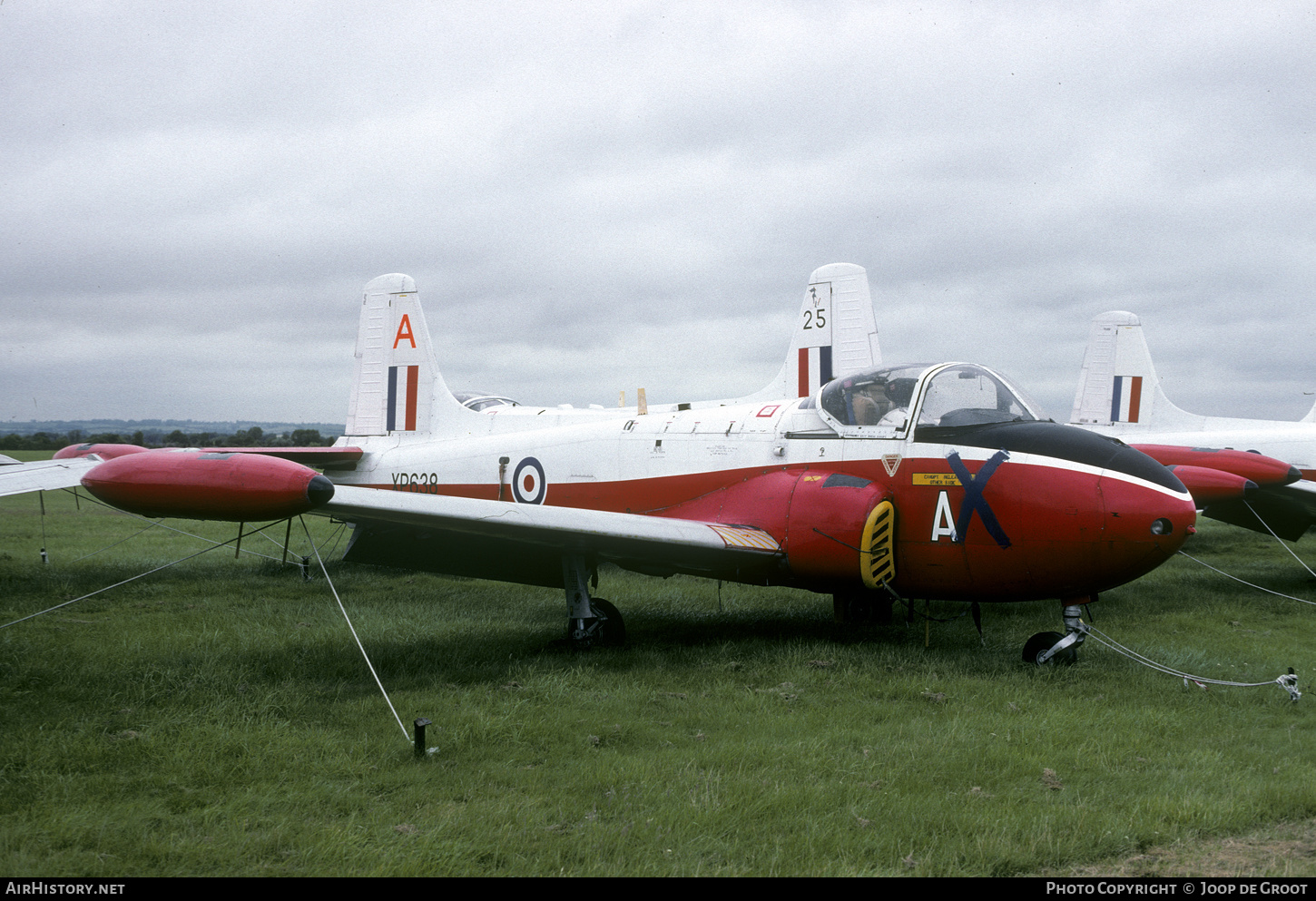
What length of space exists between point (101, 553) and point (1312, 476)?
68.5 feet

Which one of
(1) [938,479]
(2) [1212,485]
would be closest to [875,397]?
(1) [938,479]

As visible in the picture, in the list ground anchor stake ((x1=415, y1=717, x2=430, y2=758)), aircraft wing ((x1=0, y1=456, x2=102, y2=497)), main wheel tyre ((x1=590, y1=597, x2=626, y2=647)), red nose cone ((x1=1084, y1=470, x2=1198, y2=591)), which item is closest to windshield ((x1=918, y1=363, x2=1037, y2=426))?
red nose cone ((x1=1084, y1=470, x2=1198, y2=591))

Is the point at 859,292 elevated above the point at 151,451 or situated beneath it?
elevated above

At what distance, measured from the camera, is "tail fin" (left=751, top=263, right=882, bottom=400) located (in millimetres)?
16094

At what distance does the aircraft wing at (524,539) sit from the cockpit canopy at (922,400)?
135cm

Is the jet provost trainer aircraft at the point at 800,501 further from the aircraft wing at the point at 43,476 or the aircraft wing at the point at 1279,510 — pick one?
the aircraft wing at the point at 1279,510

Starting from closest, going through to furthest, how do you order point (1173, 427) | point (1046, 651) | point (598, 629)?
point (1046, 651), point (598, 629), point (1173, 427)

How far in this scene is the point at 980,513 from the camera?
22.4ft

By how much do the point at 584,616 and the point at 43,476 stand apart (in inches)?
217

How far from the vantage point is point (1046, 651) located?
273 inches

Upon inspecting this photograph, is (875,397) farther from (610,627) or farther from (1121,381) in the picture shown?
(1121,381)

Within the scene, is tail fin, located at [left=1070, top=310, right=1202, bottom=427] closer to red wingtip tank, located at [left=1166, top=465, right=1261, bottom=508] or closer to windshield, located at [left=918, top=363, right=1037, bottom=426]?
red wingtip tank, located at [left=1166, top=465, right=1261, bottom=508]
